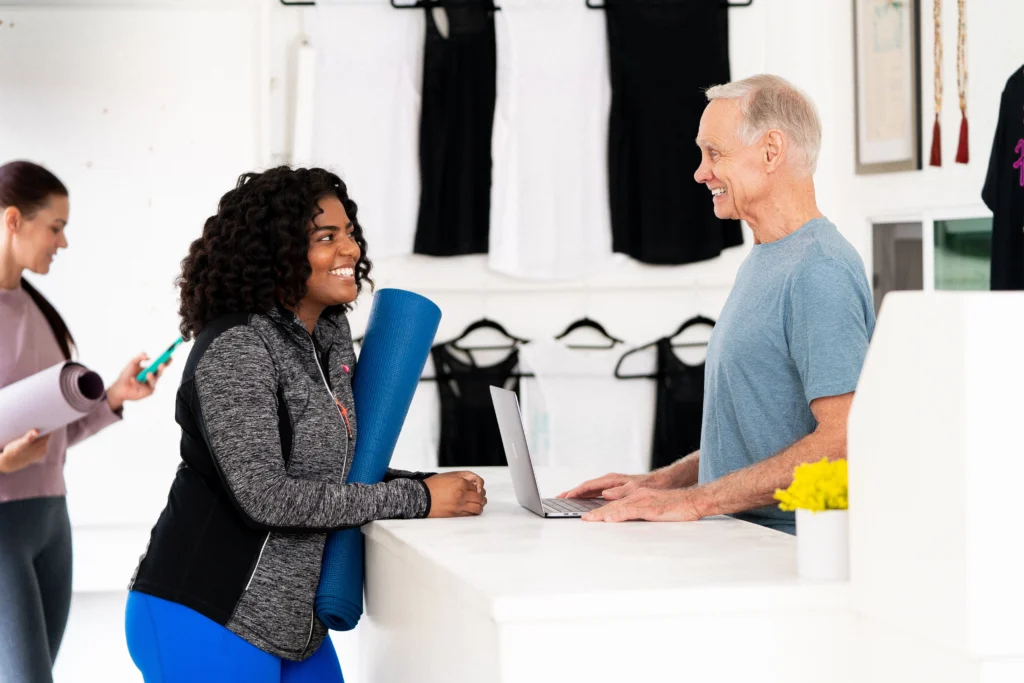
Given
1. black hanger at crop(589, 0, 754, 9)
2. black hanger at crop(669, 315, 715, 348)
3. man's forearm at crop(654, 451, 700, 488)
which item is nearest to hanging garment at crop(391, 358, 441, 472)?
black hanger at crop(669, 315, 715, 348)

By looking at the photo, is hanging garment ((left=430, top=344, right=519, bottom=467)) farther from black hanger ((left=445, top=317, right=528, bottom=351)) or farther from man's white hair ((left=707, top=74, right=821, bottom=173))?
man's white hair ((left=707, top=74, right=821, bottom=173))

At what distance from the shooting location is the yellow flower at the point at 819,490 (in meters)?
1.42

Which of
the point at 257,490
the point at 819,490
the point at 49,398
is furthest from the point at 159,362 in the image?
the point at 819,490

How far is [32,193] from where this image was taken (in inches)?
115

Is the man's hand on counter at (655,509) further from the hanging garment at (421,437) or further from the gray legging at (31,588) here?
the hanging garment at (421,437)

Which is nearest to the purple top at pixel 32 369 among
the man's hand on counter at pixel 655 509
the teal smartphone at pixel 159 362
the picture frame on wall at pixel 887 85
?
the teal smartphone at pixel 159 362

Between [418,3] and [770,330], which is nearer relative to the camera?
[770,330]

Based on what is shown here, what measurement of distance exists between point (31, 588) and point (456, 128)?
6.52 ft

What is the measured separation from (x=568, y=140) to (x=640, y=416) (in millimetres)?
951

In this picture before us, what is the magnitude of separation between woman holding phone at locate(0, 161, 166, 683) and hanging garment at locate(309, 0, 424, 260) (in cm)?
110

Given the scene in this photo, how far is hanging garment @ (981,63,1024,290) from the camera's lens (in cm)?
316

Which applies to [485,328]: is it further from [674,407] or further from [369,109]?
[369,109]

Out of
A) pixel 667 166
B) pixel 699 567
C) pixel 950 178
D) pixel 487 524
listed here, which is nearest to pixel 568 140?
pixel 667 166

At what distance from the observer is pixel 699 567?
150cm
